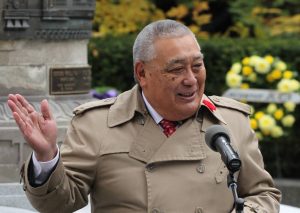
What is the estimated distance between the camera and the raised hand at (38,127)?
4305mm

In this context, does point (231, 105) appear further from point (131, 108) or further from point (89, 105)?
point (89, 105)

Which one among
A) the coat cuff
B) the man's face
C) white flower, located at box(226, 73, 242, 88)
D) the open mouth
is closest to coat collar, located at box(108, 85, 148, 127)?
the man's face

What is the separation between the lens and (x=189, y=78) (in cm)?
452

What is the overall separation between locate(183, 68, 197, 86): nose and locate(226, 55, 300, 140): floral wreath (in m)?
6.87

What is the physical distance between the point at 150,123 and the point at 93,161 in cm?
30

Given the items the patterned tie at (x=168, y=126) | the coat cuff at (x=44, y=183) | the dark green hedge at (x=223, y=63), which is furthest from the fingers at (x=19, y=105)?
the dark green hedge at (x=223, y=63)

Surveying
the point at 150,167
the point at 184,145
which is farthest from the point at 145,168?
the point at 184,145

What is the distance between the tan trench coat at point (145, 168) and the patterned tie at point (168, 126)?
3 centimetres

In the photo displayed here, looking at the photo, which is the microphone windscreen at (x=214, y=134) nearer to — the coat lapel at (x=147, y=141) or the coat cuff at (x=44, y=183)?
the coat lapel at (x=147, y=141)

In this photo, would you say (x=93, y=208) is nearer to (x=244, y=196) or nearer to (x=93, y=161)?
(x=93, y=161)

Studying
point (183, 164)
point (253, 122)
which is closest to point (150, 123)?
point (183, 164)

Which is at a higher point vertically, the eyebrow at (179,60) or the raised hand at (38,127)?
the eyebrow at (179,60)

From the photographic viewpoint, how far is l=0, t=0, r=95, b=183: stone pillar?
7.75 meters

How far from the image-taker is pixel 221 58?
12.1 metres
